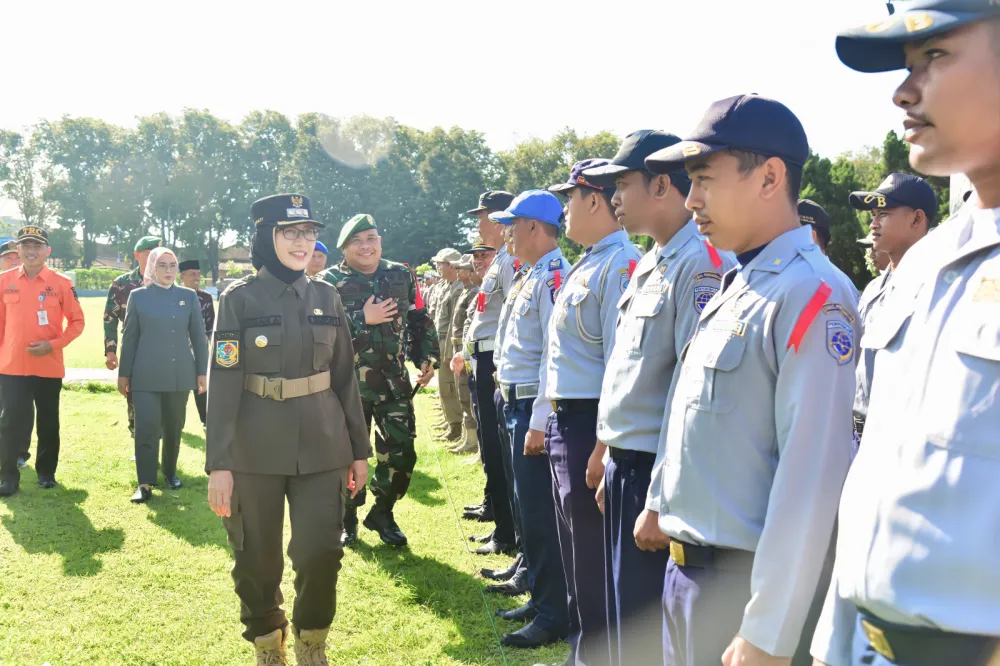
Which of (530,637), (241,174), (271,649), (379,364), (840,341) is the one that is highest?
(241,174)

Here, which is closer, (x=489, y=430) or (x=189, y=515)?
(x=489, y=430)

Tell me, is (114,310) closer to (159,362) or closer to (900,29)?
(159,362)

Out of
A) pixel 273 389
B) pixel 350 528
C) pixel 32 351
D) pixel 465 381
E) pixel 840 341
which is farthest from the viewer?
pixel 465 381

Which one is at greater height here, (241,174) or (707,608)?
(241,174)

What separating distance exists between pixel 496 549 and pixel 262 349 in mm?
2920

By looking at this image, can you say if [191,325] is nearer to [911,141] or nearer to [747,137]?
[747,137]

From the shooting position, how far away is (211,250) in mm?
66312

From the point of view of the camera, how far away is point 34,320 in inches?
296

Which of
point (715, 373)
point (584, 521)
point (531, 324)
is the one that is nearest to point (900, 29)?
point (715, 373)

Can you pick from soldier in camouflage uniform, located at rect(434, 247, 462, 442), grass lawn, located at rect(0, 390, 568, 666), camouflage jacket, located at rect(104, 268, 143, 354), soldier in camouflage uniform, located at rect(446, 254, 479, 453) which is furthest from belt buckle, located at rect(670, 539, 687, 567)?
camouflage jacket, located at rect(104, 268, 143, 354)

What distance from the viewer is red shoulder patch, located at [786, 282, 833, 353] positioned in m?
1.87

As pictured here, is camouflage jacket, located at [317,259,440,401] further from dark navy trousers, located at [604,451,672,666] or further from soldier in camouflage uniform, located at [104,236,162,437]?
soldier in camouflage uniform, located at [104,236,162,437]

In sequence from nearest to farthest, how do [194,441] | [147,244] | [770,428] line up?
[770,428]
[147,244]
[194,441]

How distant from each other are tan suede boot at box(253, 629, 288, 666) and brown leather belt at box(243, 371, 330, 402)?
123cm
